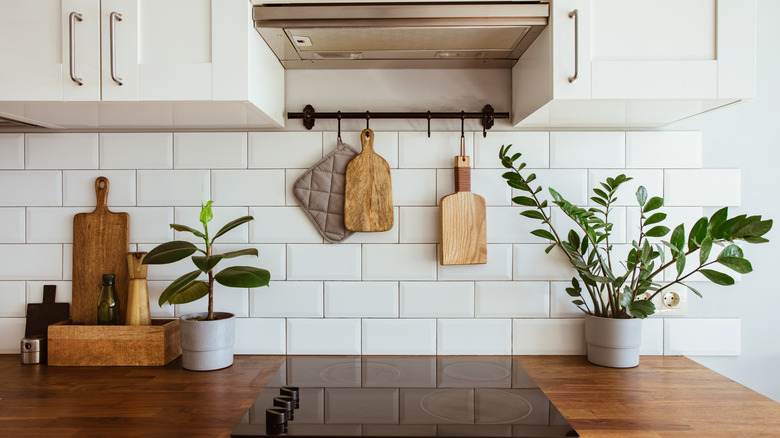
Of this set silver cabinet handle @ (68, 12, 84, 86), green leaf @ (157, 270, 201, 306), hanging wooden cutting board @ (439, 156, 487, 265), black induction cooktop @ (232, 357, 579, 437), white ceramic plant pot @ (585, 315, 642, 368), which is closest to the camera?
black induction cooktop @ (232, 357, 579, 437)

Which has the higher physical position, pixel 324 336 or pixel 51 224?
pixel 51 224

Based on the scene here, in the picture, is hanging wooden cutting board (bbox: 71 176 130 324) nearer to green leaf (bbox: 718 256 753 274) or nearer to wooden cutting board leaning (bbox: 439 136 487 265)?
wooden cutting board leaning (bbox: 439 136 487 265)

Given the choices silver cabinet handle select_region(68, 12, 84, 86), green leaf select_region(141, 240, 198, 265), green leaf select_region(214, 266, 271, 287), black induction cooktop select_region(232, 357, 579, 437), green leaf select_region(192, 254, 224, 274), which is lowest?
black induction cooktop select_region(232, 357, 579, 437)

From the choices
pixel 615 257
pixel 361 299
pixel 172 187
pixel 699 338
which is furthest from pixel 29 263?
pixel 699 338

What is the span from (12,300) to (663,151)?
1859 mm

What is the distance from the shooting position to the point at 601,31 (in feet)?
3.40

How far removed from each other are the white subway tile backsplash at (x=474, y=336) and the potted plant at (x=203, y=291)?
0.53m

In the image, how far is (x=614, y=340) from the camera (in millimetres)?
1219

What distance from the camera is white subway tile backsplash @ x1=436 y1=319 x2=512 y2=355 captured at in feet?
4.48

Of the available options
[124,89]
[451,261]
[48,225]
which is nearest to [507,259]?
[451,261]

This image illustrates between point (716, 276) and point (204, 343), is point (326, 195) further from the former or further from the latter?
point (716, 276)

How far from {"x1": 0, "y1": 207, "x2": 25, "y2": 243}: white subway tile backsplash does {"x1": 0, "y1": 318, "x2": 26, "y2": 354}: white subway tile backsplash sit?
0.73 ft

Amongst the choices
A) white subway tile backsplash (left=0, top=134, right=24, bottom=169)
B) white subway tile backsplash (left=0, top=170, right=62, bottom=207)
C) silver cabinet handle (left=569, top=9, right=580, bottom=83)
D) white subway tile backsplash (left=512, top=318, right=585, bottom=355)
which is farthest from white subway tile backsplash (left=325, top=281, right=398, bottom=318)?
white subway tile backsplash (left=0, top=134, right=24, bottom=169)

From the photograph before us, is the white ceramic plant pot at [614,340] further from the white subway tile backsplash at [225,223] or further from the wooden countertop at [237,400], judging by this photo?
the white subway tile backsplash at [225,223]
